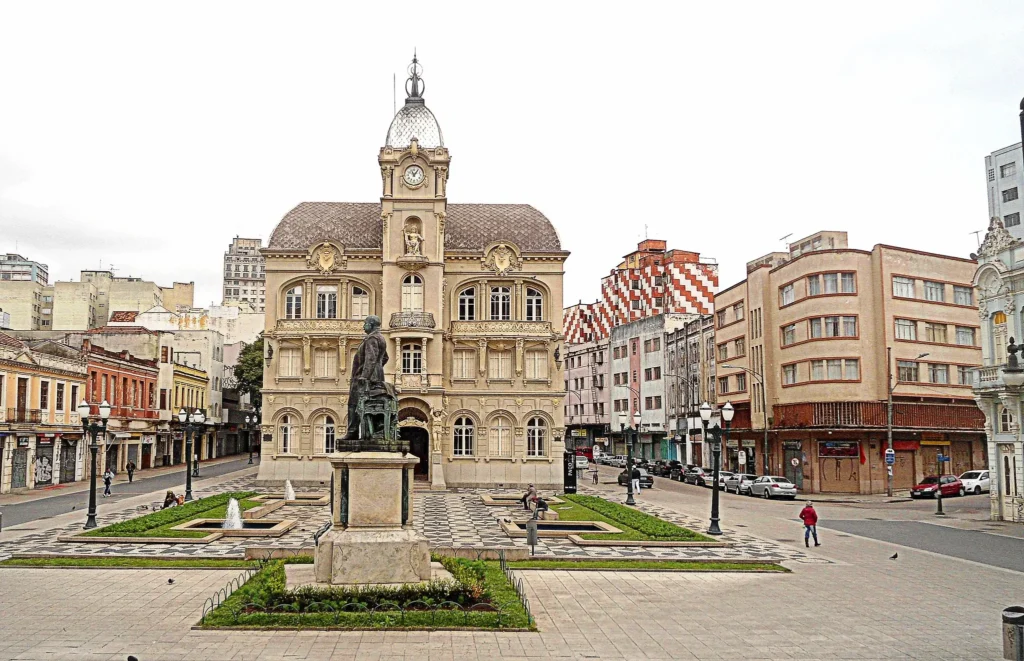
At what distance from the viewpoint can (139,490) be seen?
46156mm

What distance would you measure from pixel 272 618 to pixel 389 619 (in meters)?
1.79

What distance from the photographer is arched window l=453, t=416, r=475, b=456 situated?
4931cm

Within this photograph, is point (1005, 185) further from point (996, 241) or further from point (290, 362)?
point (290, 362)

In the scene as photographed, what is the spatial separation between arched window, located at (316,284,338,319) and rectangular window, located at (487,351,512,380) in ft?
28.8

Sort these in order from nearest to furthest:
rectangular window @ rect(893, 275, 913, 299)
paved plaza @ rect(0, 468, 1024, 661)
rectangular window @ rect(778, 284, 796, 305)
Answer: paved plaza @ rect(0, 468, 1024, 661)
rectangular window @ rect(893, 275, 913, 299)
rectangular window @ rect(778, 284, 796, 305)

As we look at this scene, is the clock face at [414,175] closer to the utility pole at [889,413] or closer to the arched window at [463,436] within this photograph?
the arched window at [463,436]

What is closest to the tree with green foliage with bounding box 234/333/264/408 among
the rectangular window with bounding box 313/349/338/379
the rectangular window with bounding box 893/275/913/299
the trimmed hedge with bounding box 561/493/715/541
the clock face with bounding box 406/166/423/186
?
the rectangular window with bounding box 313/349/338/379

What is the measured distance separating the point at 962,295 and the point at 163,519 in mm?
45203

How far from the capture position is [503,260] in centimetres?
5009

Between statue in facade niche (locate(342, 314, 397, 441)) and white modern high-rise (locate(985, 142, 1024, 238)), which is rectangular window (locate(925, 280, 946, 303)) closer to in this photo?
white modern high-rise (locate(985, 142, 1024, 238))

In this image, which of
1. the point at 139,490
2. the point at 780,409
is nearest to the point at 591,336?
the point at 780,409

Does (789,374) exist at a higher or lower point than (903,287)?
lower

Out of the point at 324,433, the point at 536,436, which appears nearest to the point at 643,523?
the point at 536,436

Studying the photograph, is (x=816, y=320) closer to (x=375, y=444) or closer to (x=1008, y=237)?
(x=1008, y=237)
